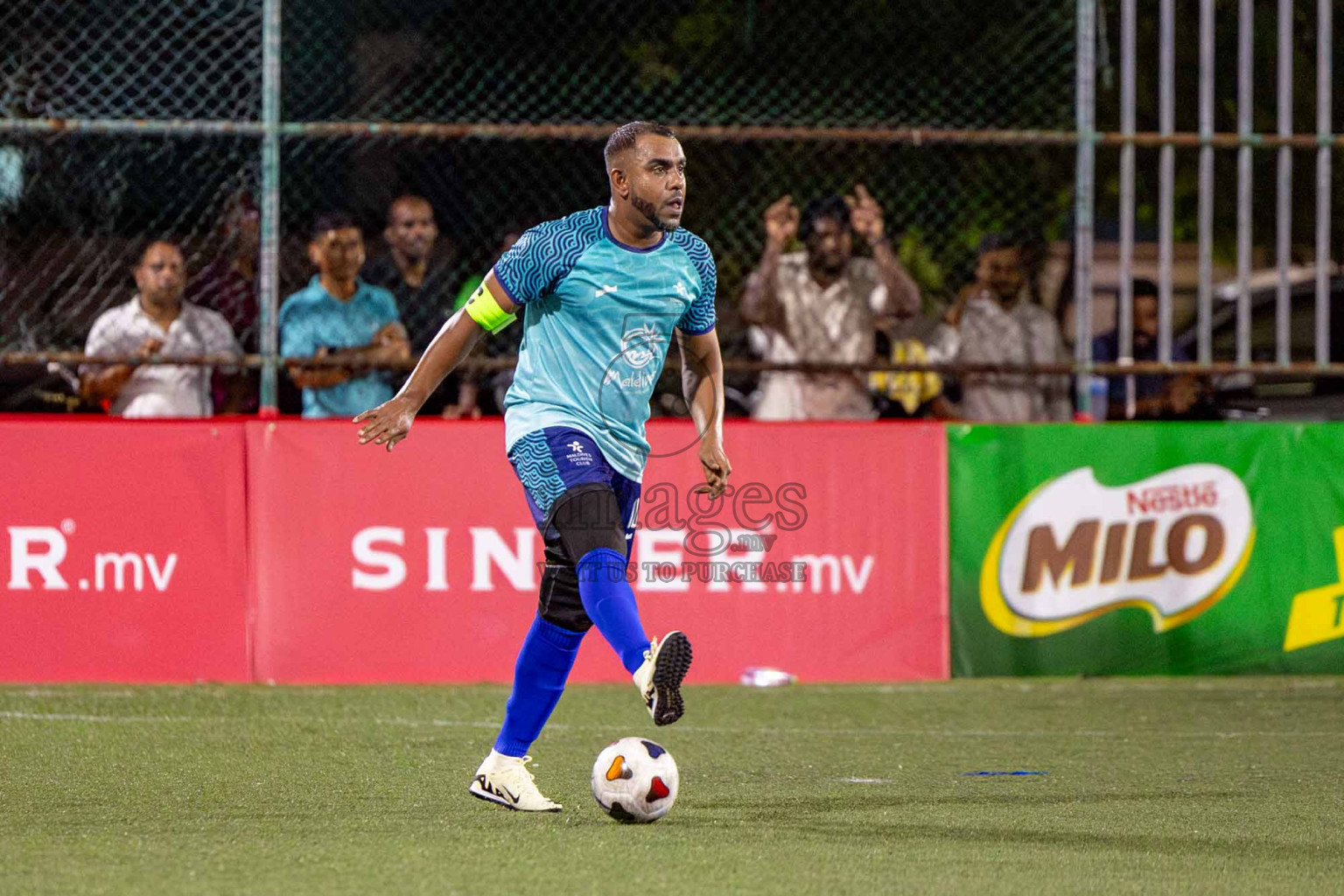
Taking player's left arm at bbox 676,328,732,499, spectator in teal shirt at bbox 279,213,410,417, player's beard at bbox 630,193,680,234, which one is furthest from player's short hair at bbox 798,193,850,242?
player's beard at bbox 630,193,680,234

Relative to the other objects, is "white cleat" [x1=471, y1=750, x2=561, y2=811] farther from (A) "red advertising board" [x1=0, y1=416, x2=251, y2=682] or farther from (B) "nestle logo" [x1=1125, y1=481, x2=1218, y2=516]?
(B) "nestle logo" [x1=1125, y1=481, x2=1218, y2=516]

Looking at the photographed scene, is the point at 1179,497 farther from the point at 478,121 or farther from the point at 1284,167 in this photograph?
the point at 478,121

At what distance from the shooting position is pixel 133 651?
9672 millimetres

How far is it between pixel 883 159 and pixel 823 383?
1.87 meters

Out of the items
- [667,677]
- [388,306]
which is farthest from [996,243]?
[667,677]

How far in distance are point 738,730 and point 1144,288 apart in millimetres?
4609

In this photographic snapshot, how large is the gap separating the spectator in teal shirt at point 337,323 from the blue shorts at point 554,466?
423 cm

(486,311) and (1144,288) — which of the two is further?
(1144,288)

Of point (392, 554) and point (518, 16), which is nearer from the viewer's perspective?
point (392, 554)

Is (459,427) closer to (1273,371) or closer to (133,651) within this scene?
(133,651)

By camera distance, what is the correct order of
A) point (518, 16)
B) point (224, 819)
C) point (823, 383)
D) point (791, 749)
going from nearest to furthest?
point (224, 819)
point (791, 749)
point (823, 383)
point (518, 16)

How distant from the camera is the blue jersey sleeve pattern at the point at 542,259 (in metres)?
5.75

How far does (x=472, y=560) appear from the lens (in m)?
9.78

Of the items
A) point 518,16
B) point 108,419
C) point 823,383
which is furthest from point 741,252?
point 108,419
